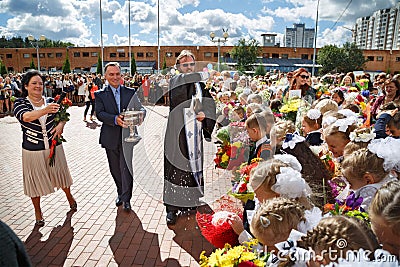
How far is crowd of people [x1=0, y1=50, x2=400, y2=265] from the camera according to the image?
5.80 ft

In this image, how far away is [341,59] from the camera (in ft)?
164

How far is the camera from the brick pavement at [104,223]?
3.52 metres

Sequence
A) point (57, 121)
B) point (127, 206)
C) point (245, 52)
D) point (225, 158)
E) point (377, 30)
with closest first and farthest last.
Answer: point (225, 158) → point (57, 121) → point (127, 206) → point (245, 52) → point (377, 30)

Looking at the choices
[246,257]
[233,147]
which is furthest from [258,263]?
[233,147]

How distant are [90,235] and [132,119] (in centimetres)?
155

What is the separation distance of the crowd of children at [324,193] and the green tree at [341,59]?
5038 centimetres

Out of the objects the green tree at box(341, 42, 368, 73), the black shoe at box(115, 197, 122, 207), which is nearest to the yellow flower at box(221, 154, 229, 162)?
the black shoe at box(115, 197, 122, 207)

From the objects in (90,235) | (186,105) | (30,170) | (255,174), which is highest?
(186,105)

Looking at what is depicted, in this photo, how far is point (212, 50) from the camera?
5253cm

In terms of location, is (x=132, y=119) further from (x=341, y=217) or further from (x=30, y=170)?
(x=341, y=217)

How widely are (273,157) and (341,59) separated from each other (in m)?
53.3

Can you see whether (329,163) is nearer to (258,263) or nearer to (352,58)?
(258,263)

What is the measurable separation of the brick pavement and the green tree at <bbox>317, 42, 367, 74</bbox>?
49324 mm

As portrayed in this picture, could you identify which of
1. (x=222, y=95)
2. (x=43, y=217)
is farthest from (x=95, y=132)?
(x=43, y=217)
